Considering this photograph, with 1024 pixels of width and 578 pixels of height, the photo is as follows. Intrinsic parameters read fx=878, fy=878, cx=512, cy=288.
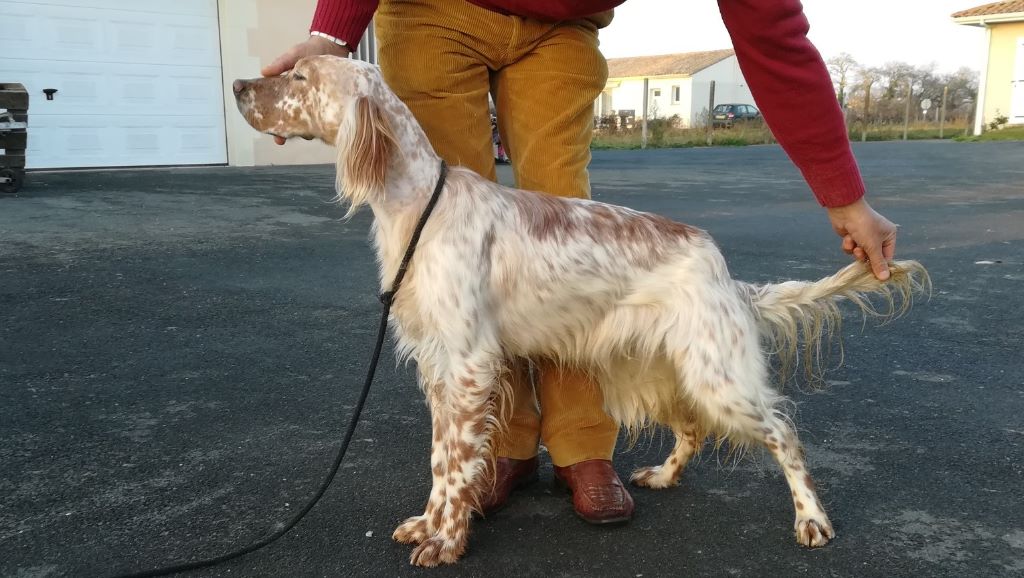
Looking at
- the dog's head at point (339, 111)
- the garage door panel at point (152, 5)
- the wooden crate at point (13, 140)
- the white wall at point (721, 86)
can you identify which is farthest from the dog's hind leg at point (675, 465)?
the white wall at point (721, 86)

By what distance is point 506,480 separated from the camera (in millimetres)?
2941

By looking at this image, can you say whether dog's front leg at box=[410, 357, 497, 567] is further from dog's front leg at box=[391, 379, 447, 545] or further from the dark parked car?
the dark parked car

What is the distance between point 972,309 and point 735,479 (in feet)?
10.1

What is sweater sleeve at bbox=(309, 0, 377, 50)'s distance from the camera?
2.89 meters

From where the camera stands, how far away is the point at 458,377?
259 centimetres

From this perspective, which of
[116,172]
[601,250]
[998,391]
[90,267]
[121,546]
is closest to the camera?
[121,546]

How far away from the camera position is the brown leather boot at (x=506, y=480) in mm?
2801

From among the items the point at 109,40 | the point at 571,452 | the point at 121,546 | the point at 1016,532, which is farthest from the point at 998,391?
the point at 109,40

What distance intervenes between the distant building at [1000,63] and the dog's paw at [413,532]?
37757mm

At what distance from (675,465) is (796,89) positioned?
1294 millimetres

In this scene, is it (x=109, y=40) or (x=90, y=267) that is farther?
(x=109, y=40)

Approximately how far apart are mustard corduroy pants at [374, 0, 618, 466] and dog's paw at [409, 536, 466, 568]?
0.45m

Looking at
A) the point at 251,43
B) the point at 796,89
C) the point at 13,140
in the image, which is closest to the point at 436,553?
the point at 796,89

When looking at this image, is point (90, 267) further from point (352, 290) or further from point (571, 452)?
point (571, 452)
